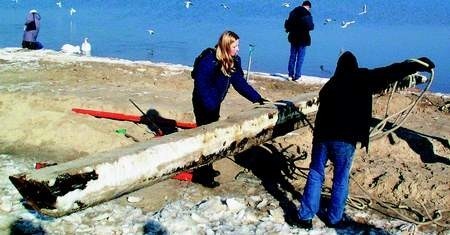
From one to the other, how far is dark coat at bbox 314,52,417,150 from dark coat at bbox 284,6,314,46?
264 inches

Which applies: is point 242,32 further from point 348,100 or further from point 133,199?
point 348,100

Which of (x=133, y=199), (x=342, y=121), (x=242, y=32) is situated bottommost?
(x=133, y=199)

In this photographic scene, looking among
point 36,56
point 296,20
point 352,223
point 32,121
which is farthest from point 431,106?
point 36,56

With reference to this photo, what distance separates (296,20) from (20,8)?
103 feet

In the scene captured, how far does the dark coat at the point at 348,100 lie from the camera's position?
195 inches

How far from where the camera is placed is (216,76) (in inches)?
231

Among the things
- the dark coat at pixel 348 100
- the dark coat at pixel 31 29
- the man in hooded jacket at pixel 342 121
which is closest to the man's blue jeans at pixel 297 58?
the man in hooded jacket at pixel 342 121

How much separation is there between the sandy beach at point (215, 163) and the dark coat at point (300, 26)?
3.27 feet

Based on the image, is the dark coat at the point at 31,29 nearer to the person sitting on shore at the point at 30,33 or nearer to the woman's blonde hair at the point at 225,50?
the person sitting on shore at the point at 30,33

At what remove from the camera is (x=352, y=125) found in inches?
197

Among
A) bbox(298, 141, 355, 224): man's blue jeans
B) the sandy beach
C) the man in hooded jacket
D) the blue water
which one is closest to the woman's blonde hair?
the man in hooded jacket

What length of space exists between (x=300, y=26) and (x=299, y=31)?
115 millimetres

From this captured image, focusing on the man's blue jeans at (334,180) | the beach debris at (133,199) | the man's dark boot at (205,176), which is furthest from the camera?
the man's dark boot at (205,176)

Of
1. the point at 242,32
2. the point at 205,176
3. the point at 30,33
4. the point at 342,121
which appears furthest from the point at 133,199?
the point at 242,32
